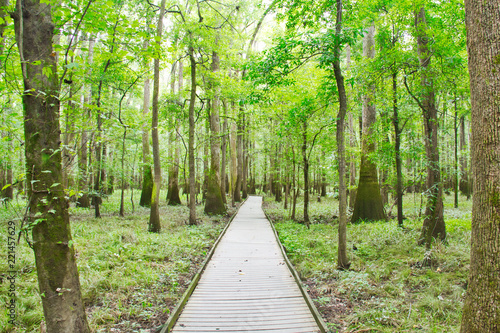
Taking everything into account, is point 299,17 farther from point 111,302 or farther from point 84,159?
point 84,159

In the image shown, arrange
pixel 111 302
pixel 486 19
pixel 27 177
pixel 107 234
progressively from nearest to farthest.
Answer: pixel 486 19
pixel 27 177
pixel 111 302
pixel 107 234

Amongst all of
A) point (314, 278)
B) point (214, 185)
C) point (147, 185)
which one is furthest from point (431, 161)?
point (147, 185)

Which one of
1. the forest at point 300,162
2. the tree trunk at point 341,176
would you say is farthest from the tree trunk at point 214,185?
the tree trunk at point 341,176

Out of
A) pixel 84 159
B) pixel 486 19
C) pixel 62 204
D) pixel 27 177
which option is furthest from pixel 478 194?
pixel 84 159

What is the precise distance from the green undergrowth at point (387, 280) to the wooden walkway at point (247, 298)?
1.44ft

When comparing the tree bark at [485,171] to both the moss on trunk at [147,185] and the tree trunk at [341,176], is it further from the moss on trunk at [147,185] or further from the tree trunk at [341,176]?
the moss on trunk at [147,185]

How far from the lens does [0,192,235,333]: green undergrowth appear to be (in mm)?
4012

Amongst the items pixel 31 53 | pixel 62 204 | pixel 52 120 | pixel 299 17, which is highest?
pixel 299 17

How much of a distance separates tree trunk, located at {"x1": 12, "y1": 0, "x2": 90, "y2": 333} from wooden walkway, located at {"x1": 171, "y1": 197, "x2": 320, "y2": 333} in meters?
1.71

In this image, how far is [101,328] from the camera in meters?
3.78

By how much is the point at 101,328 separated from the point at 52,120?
293cm

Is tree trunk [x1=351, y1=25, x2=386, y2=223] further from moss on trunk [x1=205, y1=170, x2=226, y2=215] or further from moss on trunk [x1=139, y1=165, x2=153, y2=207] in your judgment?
moss on trunk [x1=139, y1=165, x2=153, y2=207]

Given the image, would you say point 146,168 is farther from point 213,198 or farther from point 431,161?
point 431,161

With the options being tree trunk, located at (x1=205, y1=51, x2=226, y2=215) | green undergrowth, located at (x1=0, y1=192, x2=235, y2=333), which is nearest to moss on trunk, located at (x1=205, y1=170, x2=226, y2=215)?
tree trunk, located at (x1=205, y1=51, x2=226, y2=215)
